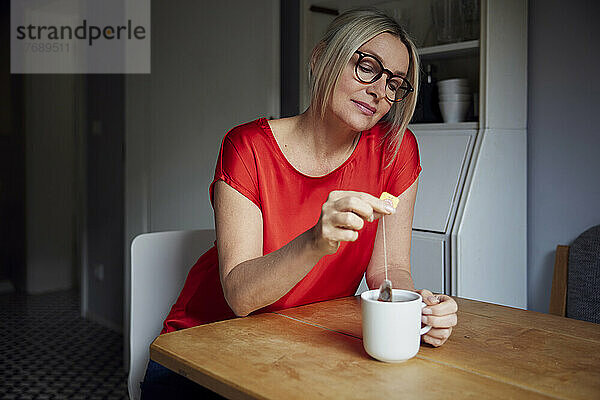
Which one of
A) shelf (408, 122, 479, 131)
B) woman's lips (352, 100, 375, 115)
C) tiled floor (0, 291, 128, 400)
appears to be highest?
shelf (408, 122, 479, 131)

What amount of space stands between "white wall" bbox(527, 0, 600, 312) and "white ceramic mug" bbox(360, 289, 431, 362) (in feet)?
5.25

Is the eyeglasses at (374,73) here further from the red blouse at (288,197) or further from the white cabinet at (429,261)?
the white cabinet at (429,261)

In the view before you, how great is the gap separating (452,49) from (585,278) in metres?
0.96

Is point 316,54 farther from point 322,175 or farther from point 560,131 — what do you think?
point 560,131

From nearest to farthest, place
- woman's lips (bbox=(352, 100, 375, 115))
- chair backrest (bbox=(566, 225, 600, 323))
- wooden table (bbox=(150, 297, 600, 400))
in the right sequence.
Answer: wooden table (bbox=(150, 297, 600, 400)) < woman's lips (bbox=(352, 100, 375, 115)) < chair backrest (bbox=(566, 225, 600, 323))

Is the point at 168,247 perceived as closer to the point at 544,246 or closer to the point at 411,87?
the point at 411,87

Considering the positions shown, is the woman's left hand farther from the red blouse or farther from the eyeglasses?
the eyeglasses

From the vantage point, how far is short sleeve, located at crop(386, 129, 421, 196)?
1.55 metres

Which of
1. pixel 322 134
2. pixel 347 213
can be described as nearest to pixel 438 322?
pixel 347 213

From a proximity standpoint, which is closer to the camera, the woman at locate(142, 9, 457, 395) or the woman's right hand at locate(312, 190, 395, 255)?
the woman's right hand at locate(312, 190, 395, 255)

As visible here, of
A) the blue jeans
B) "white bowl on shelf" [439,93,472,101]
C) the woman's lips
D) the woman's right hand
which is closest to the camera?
the woman's right hand

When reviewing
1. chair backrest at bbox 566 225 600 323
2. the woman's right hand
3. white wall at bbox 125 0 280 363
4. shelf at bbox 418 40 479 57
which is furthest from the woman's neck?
white wall at bbox 125 0 280 363

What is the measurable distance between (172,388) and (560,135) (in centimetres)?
177

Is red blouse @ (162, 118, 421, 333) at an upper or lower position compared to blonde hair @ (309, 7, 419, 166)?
lower
